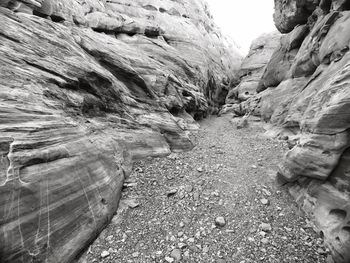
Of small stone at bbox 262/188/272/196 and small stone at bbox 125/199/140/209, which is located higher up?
small stone at bbox 262/188/272/196

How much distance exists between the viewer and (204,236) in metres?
A: 5.92

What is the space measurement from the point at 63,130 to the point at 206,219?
6.17 metres

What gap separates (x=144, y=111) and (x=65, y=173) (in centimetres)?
756

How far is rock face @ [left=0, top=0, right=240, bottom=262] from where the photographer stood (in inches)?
180

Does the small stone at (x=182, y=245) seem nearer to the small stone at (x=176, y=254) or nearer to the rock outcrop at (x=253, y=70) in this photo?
the small stone at (x=176, y=254)

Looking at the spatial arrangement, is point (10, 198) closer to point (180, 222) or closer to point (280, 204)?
point (180, 222)

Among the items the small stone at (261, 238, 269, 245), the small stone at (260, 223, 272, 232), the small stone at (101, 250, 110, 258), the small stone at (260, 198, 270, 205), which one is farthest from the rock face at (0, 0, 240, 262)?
the small stone at (260, 198, 270, 205)

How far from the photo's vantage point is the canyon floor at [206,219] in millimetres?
5332

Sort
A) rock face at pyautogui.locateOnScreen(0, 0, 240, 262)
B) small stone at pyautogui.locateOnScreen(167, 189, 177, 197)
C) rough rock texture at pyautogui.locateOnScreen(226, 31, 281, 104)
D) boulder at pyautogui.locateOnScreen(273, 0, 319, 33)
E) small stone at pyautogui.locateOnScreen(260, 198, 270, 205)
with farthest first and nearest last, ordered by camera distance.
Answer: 1. rough rock texture at pyautogui.locateOnScreen(226, 31, 281, 104)
2. boulder at pyautogui.locateOnScreen(273, 0, 319, 33)
3. small stone at pyautogui.locateOnScreen(167, 189, 177, 197)
4. small stone at pyautogui.locateOnScreen(260, 198, 270, 205)
5. rock face at pyautogui.locateOnScreen(0, 0, 240, 262)

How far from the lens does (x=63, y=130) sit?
6.43 metres

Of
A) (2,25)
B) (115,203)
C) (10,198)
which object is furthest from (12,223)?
(2,25)

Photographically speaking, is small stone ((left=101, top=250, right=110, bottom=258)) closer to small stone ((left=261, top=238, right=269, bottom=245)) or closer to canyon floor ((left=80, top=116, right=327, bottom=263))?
canyon floor ((left=80, top=116, right=327, bottom=263))

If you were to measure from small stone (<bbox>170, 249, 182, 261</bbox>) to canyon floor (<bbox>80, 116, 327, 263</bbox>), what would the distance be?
3 cm

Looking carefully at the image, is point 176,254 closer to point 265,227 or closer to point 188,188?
point 188,188
